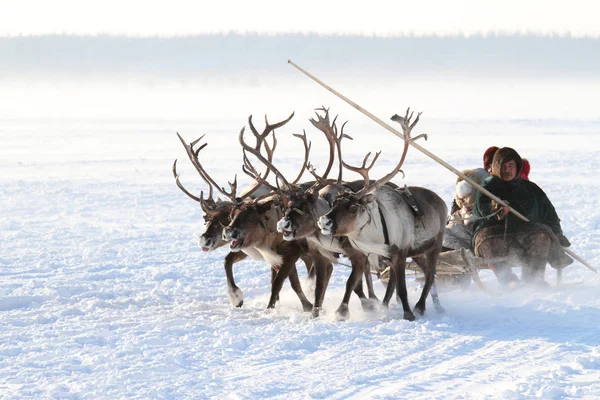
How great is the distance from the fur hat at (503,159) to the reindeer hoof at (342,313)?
2.42 metres

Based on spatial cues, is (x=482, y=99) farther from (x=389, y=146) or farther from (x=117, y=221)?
(x=117, y=221)

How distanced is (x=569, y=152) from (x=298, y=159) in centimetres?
796

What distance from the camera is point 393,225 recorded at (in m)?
9.52

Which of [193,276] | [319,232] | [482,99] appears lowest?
[193,276]

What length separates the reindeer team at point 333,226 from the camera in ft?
30.6

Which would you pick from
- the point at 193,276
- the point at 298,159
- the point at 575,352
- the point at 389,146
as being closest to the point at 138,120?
the point at 389,146

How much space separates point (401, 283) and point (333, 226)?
99 cm

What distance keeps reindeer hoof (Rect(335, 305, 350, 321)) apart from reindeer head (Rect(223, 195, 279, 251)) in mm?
1242

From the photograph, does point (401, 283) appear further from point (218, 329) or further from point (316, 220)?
point (218, 329)

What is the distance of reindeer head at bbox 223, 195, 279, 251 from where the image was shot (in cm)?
997

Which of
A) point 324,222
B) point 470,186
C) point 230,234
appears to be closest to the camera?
point 324,222

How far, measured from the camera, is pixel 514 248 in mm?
10648

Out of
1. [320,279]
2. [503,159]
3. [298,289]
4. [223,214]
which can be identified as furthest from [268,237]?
[503,159]

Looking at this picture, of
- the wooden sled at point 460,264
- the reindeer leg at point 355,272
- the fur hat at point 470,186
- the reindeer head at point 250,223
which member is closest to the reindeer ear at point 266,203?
the reindeer head at point 250,223
